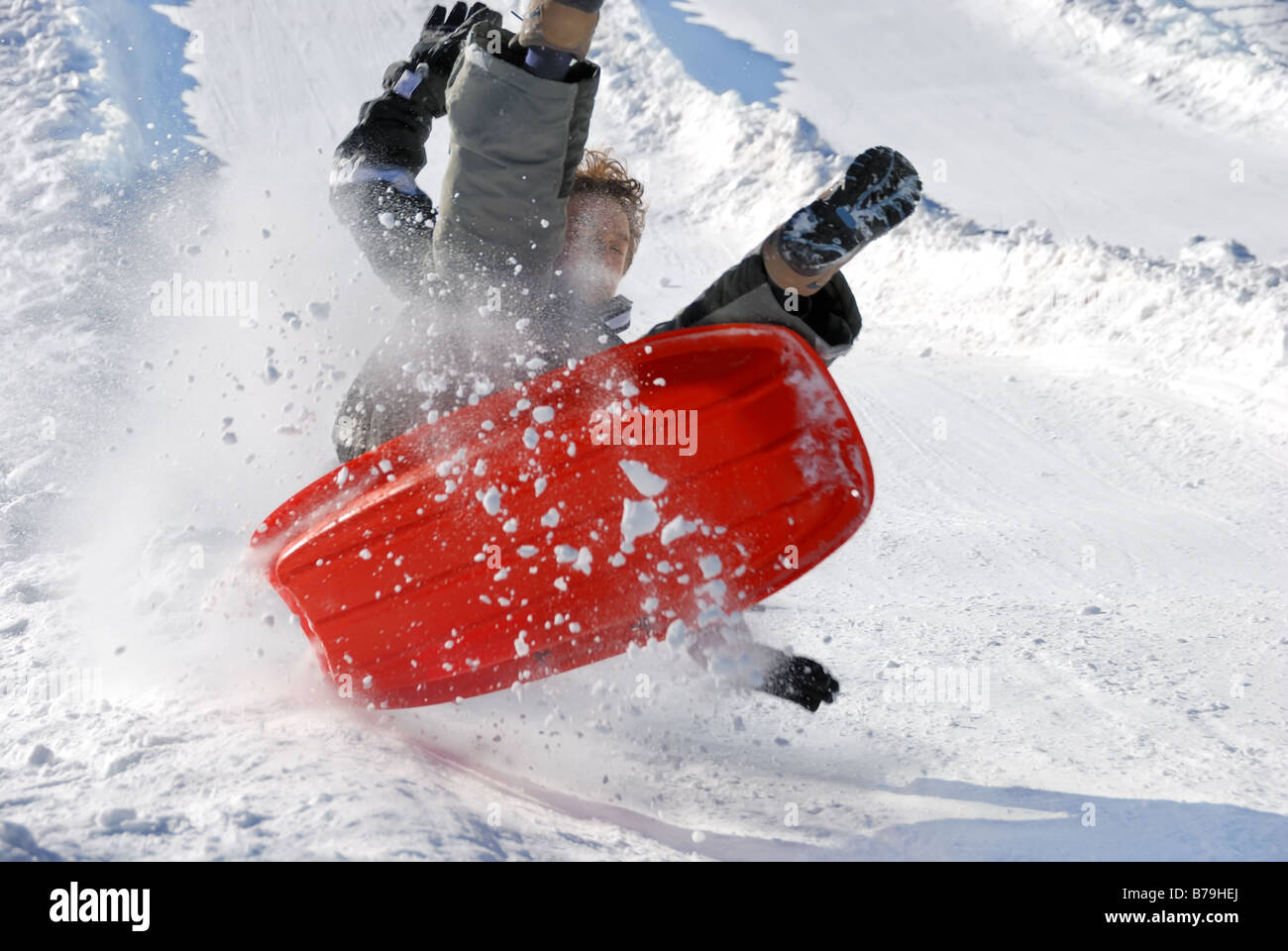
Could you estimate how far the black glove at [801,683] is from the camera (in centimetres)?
228

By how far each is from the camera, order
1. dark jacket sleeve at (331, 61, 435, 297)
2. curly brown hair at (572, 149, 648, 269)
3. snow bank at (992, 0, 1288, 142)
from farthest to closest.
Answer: snow bank at (992, 0, 1288, 142) → curly brown hair at (572, 149, 648, 269) → dark jacket sleeve at (331, 61, 435, 297)

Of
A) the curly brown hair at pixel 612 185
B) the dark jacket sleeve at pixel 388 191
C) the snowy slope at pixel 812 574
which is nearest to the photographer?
the snowy slope at pixel 812 574

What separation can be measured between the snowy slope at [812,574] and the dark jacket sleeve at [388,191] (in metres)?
0.41

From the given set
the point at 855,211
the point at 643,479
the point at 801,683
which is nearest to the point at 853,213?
the point at 855,211

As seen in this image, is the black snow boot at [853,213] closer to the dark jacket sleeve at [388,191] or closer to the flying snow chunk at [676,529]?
the flying snow chunk at [676,529]

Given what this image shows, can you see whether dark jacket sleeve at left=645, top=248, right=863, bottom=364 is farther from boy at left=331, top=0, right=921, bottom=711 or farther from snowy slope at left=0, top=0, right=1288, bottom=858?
snowy slope at left=0, top=0, right=1288, bottom=858

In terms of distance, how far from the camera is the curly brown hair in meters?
2.84

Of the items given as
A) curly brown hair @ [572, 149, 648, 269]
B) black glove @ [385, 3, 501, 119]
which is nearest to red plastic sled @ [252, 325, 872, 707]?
curly brown hair @ [572, 149, 648, 269]

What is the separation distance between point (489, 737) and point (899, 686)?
124 cm

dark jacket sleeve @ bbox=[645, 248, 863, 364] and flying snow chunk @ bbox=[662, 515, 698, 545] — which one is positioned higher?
dark jacket sleeve @ bbox=[645, 248, 863, 364]

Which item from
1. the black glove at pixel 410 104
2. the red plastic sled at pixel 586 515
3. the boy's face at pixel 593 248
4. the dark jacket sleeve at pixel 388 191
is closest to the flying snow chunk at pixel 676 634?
the red plastic sled at pixel 586 515

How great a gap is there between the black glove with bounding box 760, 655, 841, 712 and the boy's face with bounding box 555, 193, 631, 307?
112cm

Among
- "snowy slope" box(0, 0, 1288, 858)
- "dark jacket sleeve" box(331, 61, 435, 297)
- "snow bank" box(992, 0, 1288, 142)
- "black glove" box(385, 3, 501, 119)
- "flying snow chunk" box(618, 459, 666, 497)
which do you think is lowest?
"snowy slope" box(0, 0, 1288, 858)

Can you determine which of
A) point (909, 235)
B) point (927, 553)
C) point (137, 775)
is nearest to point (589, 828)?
point (137, 775)
